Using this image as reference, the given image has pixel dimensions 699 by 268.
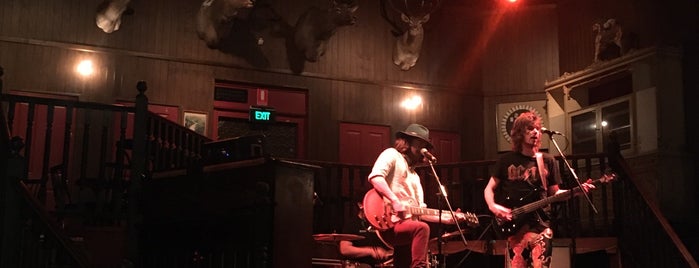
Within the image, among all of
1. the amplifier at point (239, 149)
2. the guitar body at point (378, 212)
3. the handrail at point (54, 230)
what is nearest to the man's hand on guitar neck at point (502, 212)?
the guitar body at point (378, 212)

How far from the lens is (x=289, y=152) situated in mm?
13070

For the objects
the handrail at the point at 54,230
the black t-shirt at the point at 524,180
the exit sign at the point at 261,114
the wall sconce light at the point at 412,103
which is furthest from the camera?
the wall sconce light at the point at 412,103

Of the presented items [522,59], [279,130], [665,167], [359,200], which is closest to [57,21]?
[279,130]

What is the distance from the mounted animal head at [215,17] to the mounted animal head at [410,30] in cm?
298

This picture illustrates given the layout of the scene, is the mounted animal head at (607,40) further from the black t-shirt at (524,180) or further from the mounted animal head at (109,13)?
the mounted animal head at (109,13)

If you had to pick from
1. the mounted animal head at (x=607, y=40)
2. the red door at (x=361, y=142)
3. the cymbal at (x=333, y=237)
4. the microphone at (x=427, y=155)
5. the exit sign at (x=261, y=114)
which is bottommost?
the cymbal at (x=333, y=237)

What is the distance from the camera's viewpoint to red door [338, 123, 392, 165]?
44.0ft

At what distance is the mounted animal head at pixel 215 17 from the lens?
1206 cm

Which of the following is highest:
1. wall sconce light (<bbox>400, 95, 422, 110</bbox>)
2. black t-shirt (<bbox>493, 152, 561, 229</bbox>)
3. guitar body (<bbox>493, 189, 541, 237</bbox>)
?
wall sconce light (<bbox>400, 95, 422, 110</bbox>)

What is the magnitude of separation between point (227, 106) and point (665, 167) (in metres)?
6.89

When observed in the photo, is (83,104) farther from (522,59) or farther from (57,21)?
(522,59)

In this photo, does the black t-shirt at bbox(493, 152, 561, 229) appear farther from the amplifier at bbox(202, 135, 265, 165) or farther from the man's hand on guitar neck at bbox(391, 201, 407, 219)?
the amplifier at bbox(202, 135, 265, 165)

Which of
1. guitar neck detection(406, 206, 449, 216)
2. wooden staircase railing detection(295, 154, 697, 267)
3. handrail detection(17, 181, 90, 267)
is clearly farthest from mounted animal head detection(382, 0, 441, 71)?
handrail detection(17, 181, 90, 267)

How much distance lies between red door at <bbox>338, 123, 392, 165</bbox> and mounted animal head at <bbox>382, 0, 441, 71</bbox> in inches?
51.3
